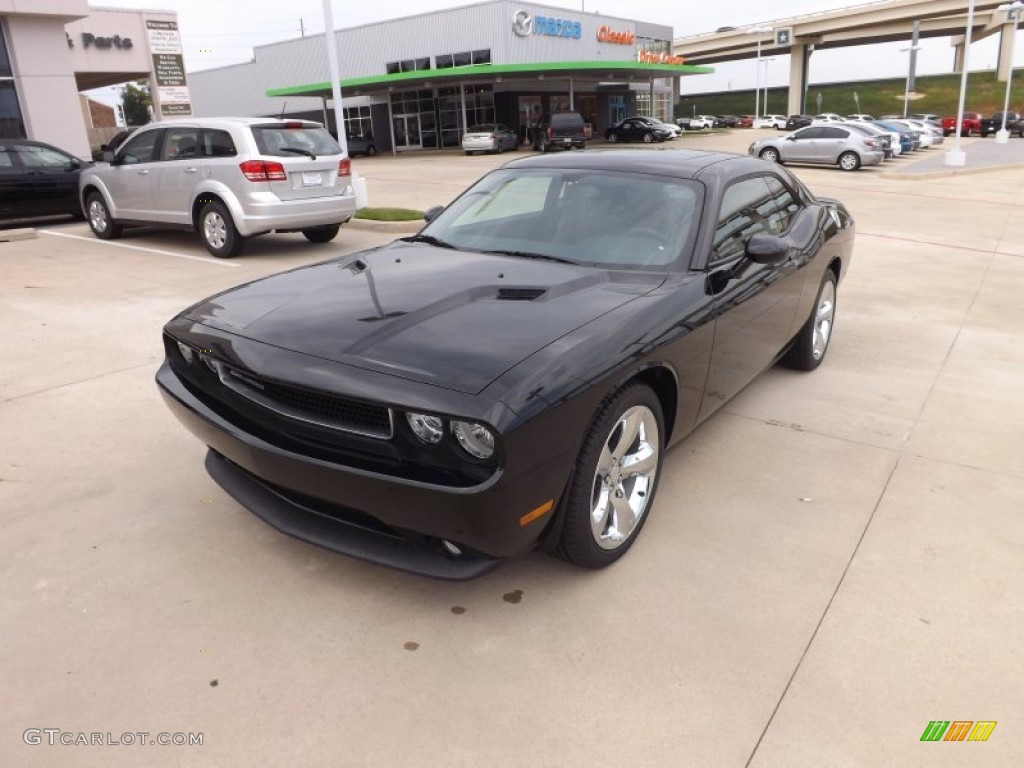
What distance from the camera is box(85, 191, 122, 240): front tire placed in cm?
1084

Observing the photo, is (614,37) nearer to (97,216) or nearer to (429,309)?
(97,216)

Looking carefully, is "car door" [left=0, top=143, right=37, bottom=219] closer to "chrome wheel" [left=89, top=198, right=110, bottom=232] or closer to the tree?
"chrome wheel" [left=89, top=198, right=110, bottom=232]

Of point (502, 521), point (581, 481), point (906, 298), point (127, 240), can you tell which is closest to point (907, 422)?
point (581, 481)

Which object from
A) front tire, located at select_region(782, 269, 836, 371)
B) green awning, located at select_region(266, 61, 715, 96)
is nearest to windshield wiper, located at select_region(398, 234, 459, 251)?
front tire, located at select_region(782, 269, 836, 371)

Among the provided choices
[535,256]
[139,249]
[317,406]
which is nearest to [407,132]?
[139,249]

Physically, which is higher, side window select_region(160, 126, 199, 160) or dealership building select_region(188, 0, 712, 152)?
dealership building select_region(188, 0, 712, 152)

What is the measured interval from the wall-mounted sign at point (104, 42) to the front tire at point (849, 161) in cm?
2778

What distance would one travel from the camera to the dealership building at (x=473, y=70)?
4094cm

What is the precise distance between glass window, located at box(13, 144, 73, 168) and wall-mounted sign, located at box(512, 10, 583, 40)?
32.6 m

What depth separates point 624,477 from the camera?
3178 millimetres

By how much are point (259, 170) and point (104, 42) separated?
28478 millimetres

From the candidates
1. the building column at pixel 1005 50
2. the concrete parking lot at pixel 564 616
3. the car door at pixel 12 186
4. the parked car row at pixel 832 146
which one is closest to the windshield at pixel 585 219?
the concrete parking lot at pixel 564 616

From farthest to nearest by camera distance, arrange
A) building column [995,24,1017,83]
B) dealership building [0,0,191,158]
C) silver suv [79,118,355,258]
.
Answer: building column [995,24,1017,83]
dealership building [0,0,191,158]
silver suv [79,118,355,258]

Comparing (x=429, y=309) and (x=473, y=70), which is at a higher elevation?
(x=473, y=70)
